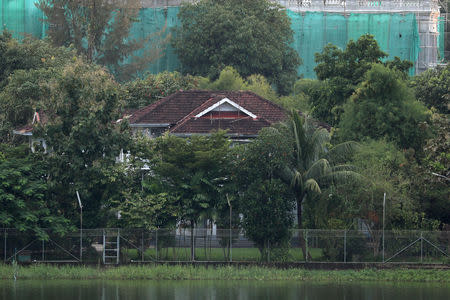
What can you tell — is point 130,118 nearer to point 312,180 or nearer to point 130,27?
point 312,180

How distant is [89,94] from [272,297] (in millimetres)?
13357

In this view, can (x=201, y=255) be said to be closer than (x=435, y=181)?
Yes

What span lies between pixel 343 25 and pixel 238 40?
8678 mm

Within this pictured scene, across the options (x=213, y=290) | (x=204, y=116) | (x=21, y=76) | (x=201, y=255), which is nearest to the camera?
(x=213, y=290)

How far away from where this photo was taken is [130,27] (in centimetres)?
6975

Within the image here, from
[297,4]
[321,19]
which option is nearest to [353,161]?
[321,19]

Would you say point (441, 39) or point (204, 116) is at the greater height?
point (441, 39)

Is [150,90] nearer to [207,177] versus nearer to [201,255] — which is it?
[207,177]

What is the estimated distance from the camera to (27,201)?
121ft

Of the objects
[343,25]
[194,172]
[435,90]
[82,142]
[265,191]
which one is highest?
[343,25]

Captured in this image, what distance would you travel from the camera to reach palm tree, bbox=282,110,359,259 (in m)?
37.7

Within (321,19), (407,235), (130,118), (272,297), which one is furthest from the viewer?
(321,19)

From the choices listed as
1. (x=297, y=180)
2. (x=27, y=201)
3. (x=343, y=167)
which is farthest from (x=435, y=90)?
(x=27, y=201)

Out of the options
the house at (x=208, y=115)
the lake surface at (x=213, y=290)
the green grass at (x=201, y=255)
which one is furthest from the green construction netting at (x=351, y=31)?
the lake surface at (x=213, y=290)
